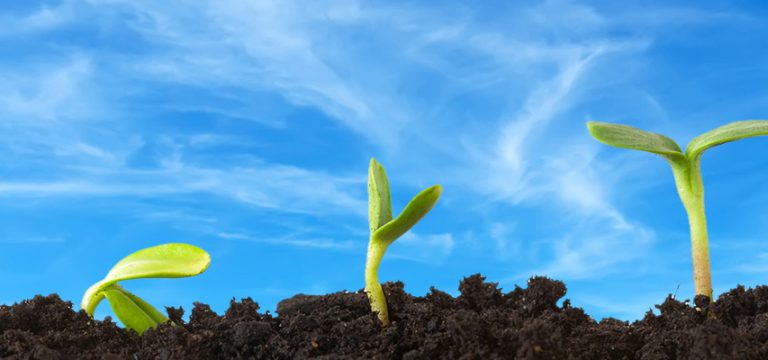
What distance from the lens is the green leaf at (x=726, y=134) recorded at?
2135mm

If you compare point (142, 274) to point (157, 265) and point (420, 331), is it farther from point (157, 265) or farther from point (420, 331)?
point (420, 331)

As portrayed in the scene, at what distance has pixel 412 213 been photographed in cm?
196

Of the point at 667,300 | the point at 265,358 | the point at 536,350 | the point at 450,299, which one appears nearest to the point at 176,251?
the point at 265,358

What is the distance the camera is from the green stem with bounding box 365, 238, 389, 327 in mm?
2080

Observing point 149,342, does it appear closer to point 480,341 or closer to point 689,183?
point 480,341

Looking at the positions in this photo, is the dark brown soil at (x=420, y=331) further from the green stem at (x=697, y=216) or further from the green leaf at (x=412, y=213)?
the green leaf at (x=412, y=213)

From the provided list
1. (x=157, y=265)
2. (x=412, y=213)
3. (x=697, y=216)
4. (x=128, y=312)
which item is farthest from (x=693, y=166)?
(x=128, y=312)

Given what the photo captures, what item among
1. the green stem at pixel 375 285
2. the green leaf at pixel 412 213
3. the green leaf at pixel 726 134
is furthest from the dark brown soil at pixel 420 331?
the green leaf at pixel 726 134

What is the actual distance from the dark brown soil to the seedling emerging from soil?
0.07 m

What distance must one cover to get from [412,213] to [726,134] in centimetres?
91

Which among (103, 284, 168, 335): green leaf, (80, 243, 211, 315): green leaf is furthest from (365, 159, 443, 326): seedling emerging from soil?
(103, 284, 168, 335): green leaf

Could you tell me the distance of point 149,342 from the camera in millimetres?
2123

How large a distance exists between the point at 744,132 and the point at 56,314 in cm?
196

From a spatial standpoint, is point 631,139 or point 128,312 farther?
point 128,312
